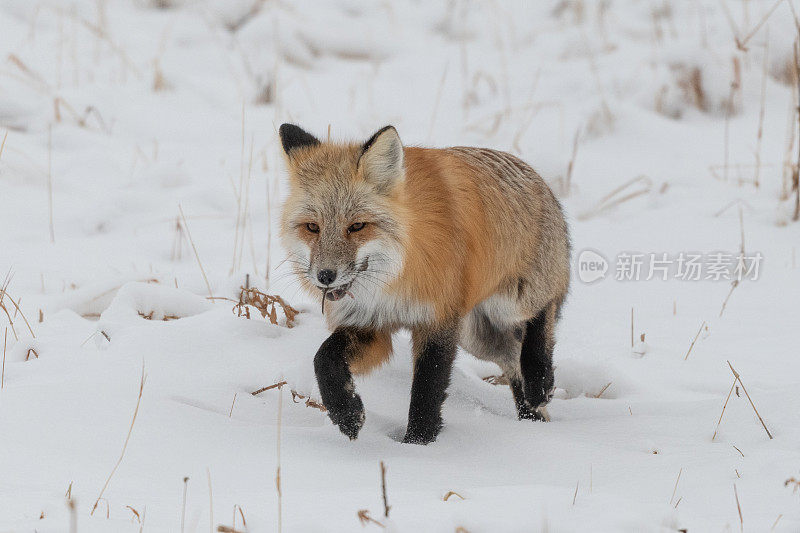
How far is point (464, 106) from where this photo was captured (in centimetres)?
937

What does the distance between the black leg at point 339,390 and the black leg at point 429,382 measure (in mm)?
314

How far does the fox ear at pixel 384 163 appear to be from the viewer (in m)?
3.49

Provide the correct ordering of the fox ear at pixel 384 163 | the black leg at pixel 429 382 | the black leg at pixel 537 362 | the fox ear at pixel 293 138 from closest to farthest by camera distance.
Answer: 1. the fox ear at pixel 384 163
2. the black leg at pixel 429 382
3. the fox ear at pixel 293 138
4. the black leg at pixel 537 362

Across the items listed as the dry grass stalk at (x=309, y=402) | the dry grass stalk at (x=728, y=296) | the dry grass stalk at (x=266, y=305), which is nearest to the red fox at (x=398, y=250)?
the dry grass stalk at (x=309, y=402)

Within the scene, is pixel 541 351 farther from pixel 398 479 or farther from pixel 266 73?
pixel 266 73

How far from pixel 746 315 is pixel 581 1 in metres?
7.59

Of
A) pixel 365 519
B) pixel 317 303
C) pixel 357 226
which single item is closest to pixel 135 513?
pixel 365 519

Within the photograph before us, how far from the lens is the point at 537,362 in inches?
172

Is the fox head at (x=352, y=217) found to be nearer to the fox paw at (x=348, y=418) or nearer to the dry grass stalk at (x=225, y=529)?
the fox paw at (x=348, y=418)

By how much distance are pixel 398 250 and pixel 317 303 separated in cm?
87

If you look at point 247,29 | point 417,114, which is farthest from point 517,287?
point 247,29

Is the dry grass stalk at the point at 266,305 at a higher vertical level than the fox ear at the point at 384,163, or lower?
lower

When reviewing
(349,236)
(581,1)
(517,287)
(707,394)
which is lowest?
(707,394)
